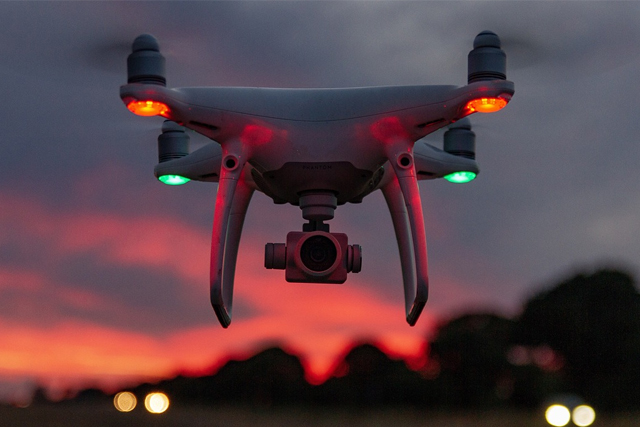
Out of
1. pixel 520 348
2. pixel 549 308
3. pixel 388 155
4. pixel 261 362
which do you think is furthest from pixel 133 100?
pixel 549 308

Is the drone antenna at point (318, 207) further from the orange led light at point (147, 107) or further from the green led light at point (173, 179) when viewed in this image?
the green led light at point (173, 179)

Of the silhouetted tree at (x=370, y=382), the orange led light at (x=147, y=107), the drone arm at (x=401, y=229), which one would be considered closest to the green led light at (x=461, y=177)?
the drone arm at (x=401, y=229)

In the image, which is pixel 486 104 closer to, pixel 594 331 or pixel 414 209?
pixel 414 209

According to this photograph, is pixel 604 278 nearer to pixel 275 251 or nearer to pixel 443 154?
pixel 443 154

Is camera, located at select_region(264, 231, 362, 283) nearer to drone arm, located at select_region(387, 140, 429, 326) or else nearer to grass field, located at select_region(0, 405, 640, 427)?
drone arm, located at select_region(387, 140, 429, 326)

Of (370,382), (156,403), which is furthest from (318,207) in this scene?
(370,382)
